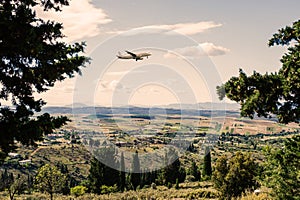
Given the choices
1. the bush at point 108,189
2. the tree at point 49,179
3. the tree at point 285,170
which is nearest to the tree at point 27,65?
the tree at point 285,170

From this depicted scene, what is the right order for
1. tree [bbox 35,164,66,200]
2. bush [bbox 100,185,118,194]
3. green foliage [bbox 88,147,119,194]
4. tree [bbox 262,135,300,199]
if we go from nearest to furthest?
1. tree [bbox 262,135,300,199]
2. tree [bbox 35,164,66,200]
3. bush [bbox 100,185,118,194]
4. green foliage [bbox 88,147,119,194]

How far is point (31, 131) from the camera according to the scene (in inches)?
356

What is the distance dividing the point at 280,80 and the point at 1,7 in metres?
8.16

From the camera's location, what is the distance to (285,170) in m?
14.5

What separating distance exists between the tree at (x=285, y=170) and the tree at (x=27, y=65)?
25.6ft

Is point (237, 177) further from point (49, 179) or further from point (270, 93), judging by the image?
point (49, 179)

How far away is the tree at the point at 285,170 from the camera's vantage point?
1255 centimetres

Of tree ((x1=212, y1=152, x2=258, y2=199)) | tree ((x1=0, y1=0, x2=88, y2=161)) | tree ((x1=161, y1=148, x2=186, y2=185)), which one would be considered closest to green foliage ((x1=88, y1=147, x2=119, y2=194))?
tree ((x1=161, y1=148, x2=186, y2=185))

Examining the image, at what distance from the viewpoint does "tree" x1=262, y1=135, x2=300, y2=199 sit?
1255cm

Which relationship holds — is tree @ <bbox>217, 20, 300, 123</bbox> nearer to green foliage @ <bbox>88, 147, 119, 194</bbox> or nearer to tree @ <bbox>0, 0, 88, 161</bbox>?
tree @ <bbox>0, 0, 88, 161</bbox>

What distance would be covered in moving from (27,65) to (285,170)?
10677 millimetres

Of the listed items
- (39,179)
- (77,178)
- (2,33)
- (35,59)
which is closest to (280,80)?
(35,59)

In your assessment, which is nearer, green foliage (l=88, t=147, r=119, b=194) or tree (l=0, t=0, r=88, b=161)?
tree (l=0, t=0, r=88, b=161)

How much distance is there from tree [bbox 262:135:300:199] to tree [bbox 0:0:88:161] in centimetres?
780
